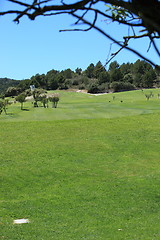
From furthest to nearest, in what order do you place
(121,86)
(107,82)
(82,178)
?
1. (107,82)
2. (121,86)
3. (82,178)

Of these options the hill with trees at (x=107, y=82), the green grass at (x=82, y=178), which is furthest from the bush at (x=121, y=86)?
the green grass at (x=82, y=178)

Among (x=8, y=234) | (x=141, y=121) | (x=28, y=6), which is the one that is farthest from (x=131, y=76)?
(x=28, y=6)

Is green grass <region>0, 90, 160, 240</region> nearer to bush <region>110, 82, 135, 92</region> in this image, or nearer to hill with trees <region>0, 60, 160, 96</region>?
hill with trees <region>0, 60, 160, 96</region>

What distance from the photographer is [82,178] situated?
2445 centimetres

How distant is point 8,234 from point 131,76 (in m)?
122

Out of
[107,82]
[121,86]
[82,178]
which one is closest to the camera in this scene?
[82,178]

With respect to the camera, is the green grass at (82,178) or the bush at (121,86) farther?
the bush at (121,86)

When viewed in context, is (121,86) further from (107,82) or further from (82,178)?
(82,178)

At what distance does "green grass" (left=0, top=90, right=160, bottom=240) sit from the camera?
45.2 feet

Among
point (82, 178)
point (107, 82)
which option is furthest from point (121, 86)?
point (82, 178)

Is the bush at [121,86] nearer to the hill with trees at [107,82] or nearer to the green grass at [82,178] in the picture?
the hill with trees at [107,82]

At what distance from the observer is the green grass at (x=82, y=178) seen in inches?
543

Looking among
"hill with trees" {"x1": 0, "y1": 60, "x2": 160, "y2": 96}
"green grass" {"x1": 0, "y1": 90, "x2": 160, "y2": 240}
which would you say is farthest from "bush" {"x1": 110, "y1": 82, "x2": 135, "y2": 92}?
"green grass" {"x1": 0, "y1": 90, "x2": 160, "y2": 240}

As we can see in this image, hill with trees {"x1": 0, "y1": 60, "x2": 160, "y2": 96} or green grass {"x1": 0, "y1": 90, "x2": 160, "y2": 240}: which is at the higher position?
hill with trees {"x1": 0, "y1": 60, "x2": 160, "y2": 96}
